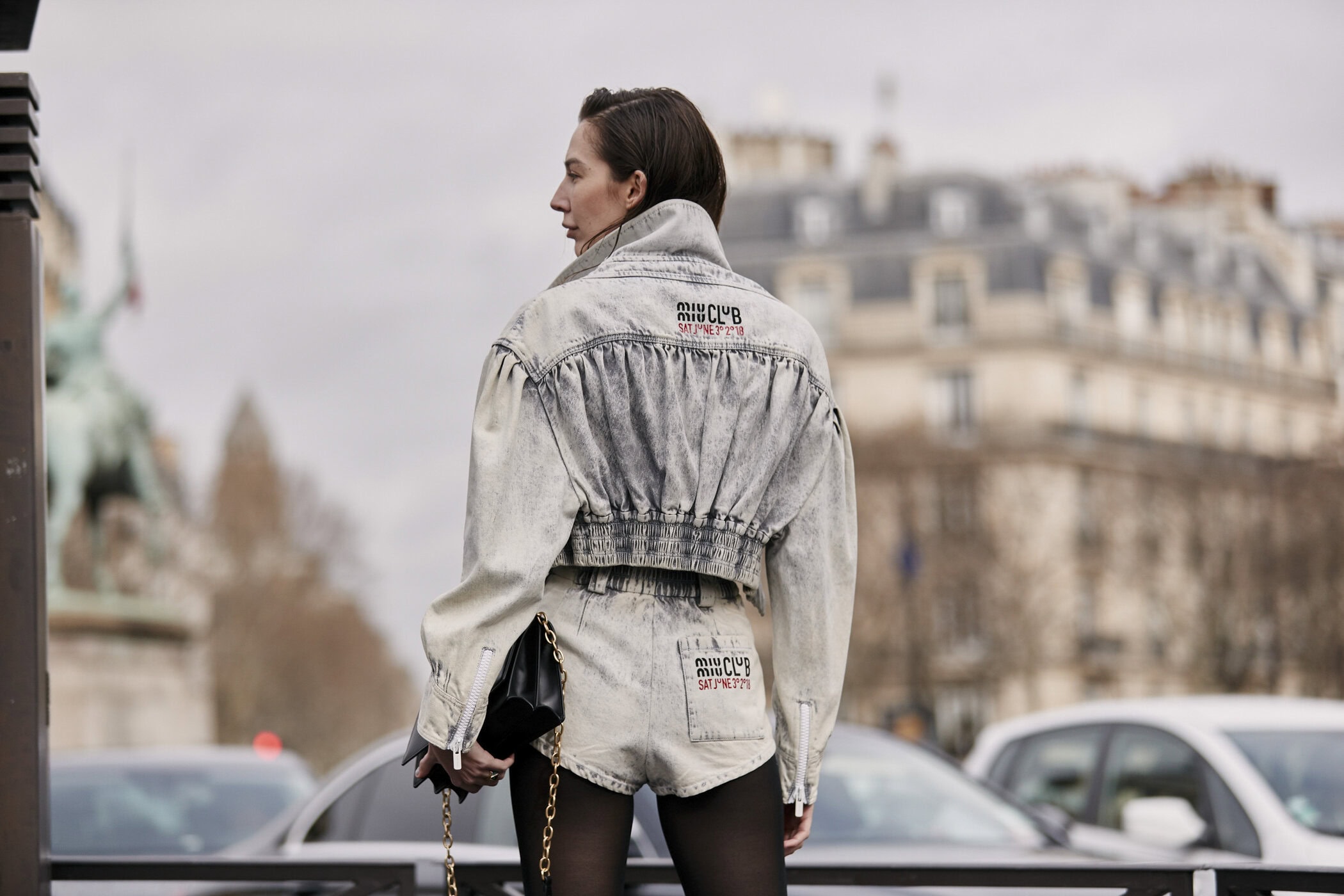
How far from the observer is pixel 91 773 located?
8789mm

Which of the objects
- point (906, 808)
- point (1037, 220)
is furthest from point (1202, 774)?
point (1037, 220)

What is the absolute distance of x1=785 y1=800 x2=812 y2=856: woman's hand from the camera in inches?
119

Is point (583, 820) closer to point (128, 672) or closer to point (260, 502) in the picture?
point (128, 672)

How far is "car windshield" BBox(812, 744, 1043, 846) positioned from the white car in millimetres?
509

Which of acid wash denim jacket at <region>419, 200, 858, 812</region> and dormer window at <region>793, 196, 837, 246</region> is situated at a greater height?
dormer window at <region>793, 196, 837, 246</region>

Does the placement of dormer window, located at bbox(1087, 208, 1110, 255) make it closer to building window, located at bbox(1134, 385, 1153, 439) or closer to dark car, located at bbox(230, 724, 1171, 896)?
building window, located at bbox(1134, 385, 1153, 439)

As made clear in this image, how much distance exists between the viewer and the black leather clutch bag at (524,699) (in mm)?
2730

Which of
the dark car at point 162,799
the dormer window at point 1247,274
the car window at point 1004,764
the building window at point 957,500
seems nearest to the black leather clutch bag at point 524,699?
the dark car at point 162,799

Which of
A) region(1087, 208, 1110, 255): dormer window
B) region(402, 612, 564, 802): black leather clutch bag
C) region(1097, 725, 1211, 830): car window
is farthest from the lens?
region(1087, 208, 1110, 255): dormer window

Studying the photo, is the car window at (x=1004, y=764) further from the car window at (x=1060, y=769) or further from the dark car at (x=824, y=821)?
the dark car at (x=824, y=821)

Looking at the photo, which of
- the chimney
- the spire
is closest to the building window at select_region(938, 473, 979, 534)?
the chimney

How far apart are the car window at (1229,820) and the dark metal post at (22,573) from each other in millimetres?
4471

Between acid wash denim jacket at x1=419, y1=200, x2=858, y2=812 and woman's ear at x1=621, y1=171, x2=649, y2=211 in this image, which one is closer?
acid wash denim jacket at x1=419, y1=200, x2=858, y2=812

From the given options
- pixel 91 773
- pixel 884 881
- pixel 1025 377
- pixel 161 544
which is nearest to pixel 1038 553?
pixel 1025 377
